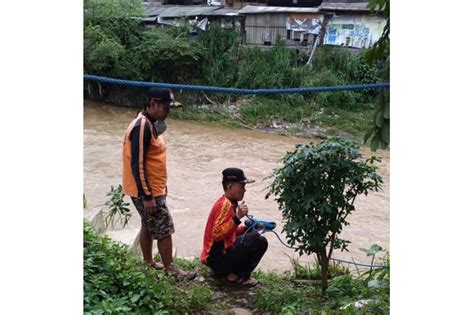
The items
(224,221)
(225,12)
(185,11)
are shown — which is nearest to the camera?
(224,221)

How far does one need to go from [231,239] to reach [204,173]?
5477 mm

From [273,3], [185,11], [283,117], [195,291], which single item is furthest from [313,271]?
[185,11]

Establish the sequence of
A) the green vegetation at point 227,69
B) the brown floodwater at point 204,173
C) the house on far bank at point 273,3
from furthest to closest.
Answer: the house on far bank at point 273,3 → the green vegetation at point 227,69 → the brown floodwater at point 204,173

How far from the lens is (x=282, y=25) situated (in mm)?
15406

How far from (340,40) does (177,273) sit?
500 inches

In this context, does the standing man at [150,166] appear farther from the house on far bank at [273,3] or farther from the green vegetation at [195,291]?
the house on far bank at [273,3]

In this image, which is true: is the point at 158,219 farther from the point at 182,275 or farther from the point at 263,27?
the point at 263,27

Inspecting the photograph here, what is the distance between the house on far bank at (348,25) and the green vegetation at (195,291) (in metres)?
11.7

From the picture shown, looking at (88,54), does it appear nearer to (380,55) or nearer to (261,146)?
(261,146)

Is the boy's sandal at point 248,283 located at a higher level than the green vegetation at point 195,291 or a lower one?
lower

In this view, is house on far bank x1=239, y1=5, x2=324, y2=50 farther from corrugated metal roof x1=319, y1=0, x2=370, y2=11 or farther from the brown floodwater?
the brown floodwater

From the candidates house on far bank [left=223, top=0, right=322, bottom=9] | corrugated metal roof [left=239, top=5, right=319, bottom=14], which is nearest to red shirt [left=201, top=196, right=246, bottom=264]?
corrugated metal roof [left=239, top=5, right=319, bottom=14]

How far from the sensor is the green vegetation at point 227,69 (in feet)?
44.2

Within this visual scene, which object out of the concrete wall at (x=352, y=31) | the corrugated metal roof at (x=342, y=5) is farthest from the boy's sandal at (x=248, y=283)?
the corrugated metal roof at (x=342, y=5)
